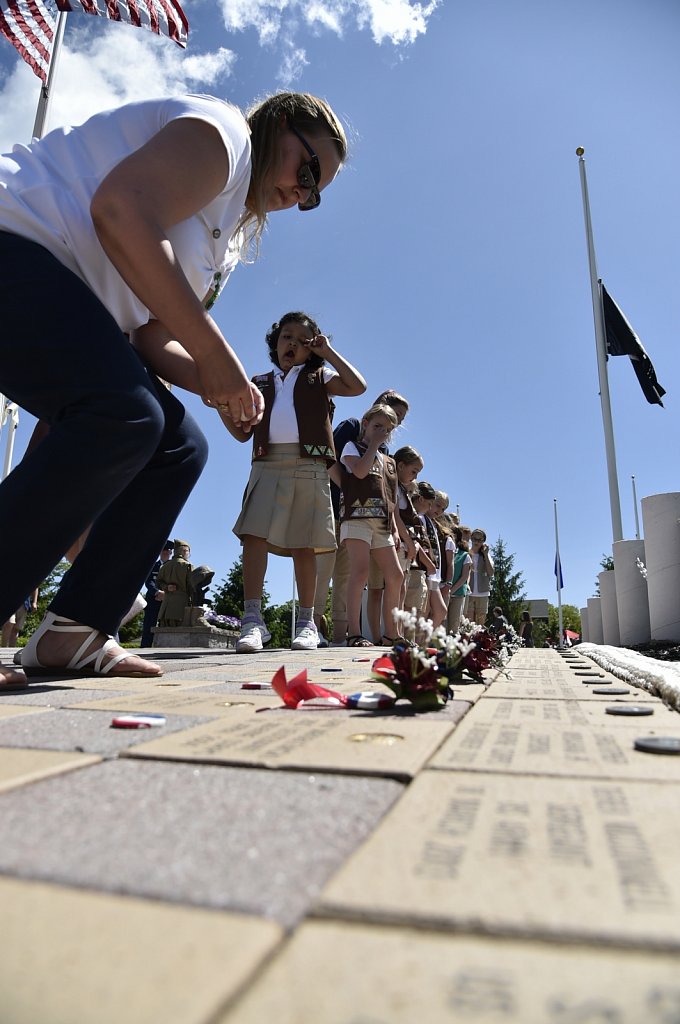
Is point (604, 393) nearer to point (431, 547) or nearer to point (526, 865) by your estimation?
point (431, 547)

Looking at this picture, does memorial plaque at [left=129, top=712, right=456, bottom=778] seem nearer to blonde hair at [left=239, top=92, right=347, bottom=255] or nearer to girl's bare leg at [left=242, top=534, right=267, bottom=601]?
blonde hair at [left=239, top=92, right=347, bottom=255]

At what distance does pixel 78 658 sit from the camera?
2.53 m

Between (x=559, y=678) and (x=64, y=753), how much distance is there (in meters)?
2.26

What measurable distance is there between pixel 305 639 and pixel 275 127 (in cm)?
336

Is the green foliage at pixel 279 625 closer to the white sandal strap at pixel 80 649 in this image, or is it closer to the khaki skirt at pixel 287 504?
the khaki skirt at pixel 287 504

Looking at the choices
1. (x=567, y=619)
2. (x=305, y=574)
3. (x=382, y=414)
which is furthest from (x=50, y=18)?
(x=567, y=619)

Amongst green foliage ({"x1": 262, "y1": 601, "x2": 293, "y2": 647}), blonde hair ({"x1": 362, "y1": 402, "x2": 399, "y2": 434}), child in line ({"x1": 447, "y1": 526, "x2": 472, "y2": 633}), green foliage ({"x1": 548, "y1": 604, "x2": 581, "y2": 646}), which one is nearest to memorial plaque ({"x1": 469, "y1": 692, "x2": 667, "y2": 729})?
blonde hair ({"x1": 362, "y1": 402, "x2": 399, "y2": 434})

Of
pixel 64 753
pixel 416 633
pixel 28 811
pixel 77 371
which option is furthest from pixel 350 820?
pixel 77 371

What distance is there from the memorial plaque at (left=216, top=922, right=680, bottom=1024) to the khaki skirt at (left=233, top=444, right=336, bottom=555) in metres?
4.44

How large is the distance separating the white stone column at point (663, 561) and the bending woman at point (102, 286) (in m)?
6.85

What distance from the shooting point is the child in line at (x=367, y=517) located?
608 centimetres

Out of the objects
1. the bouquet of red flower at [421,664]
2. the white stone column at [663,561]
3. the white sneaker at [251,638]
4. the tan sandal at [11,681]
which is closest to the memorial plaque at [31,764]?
the bouquet of red flower at [421,664]

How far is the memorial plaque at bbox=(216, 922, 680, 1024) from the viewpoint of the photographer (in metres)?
0.43

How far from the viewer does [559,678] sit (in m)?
2.93
